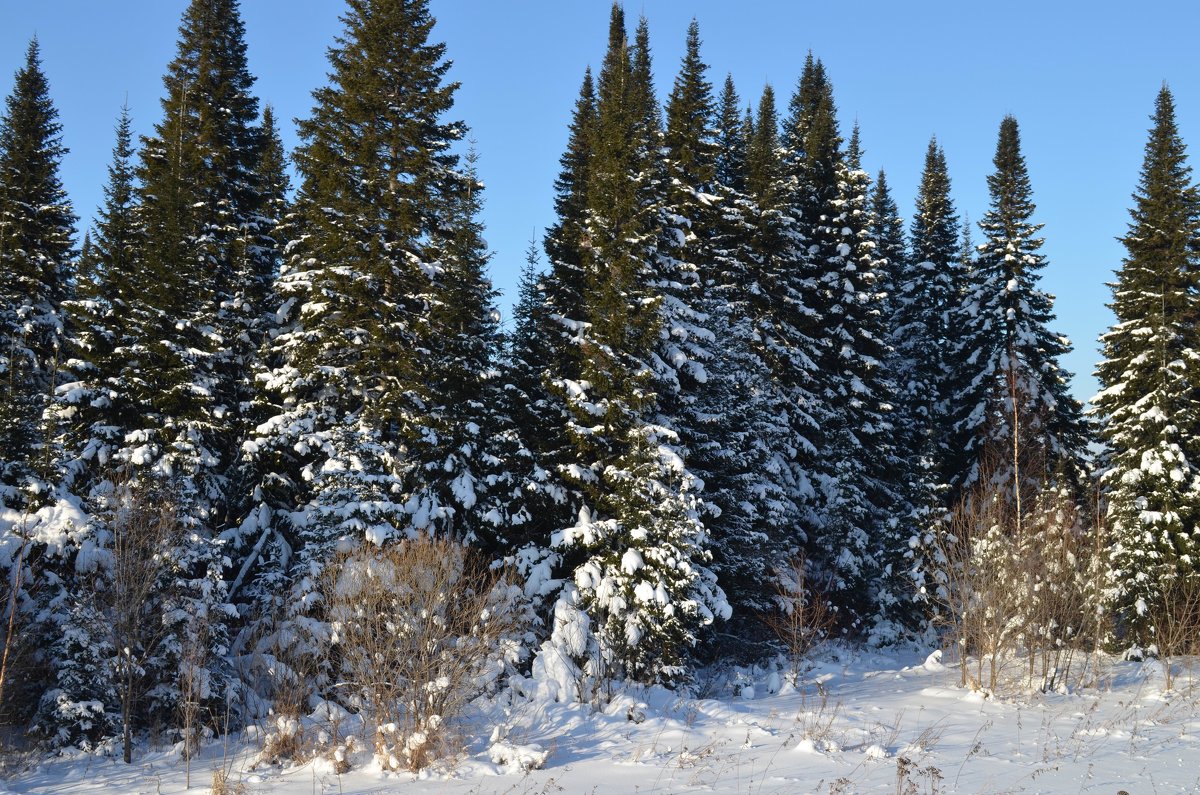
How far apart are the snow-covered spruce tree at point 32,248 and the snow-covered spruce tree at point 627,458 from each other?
14.0m

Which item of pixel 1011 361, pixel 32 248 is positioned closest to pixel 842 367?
pixel 1011 361

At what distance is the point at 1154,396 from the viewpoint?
27.7 m

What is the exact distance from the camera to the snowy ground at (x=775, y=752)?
13.0 metres

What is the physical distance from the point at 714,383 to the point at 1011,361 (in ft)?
51.9

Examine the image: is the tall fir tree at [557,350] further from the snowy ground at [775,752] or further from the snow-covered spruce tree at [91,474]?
the snow-covered spruce tree at [91,474]

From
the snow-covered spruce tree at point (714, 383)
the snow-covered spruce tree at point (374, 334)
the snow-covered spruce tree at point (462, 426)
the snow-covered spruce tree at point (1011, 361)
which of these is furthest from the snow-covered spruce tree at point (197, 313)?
the snow-covered spruce tree at point (1011, 361)

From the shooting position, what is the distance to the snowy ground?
13.0 meters

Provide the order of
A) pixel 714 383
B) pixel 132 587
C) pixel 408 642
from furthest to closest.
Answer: pixel 714 383
pixel 132 587
pixel 408 642

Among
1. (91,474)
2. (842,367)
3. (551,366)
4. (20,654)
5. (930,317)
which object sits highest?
(930,317)

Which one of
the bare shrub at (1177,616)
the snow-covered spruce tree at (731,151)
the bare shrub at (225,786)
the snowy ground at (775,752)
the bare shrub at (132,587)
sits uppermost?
the snow-covered spruce tree at (731,151)

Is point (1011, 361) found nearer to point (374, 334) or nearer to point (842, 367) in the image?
point (842, 367)

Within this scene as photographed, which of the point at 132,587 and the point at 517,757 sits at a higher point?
the point at 132,587

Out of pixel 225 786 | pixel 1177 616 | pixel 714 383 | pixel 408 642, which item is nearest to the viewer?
pixel 225 786

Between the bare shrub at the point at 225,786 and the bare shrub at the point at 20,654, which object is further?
the bare shrub at the point at 20,654
